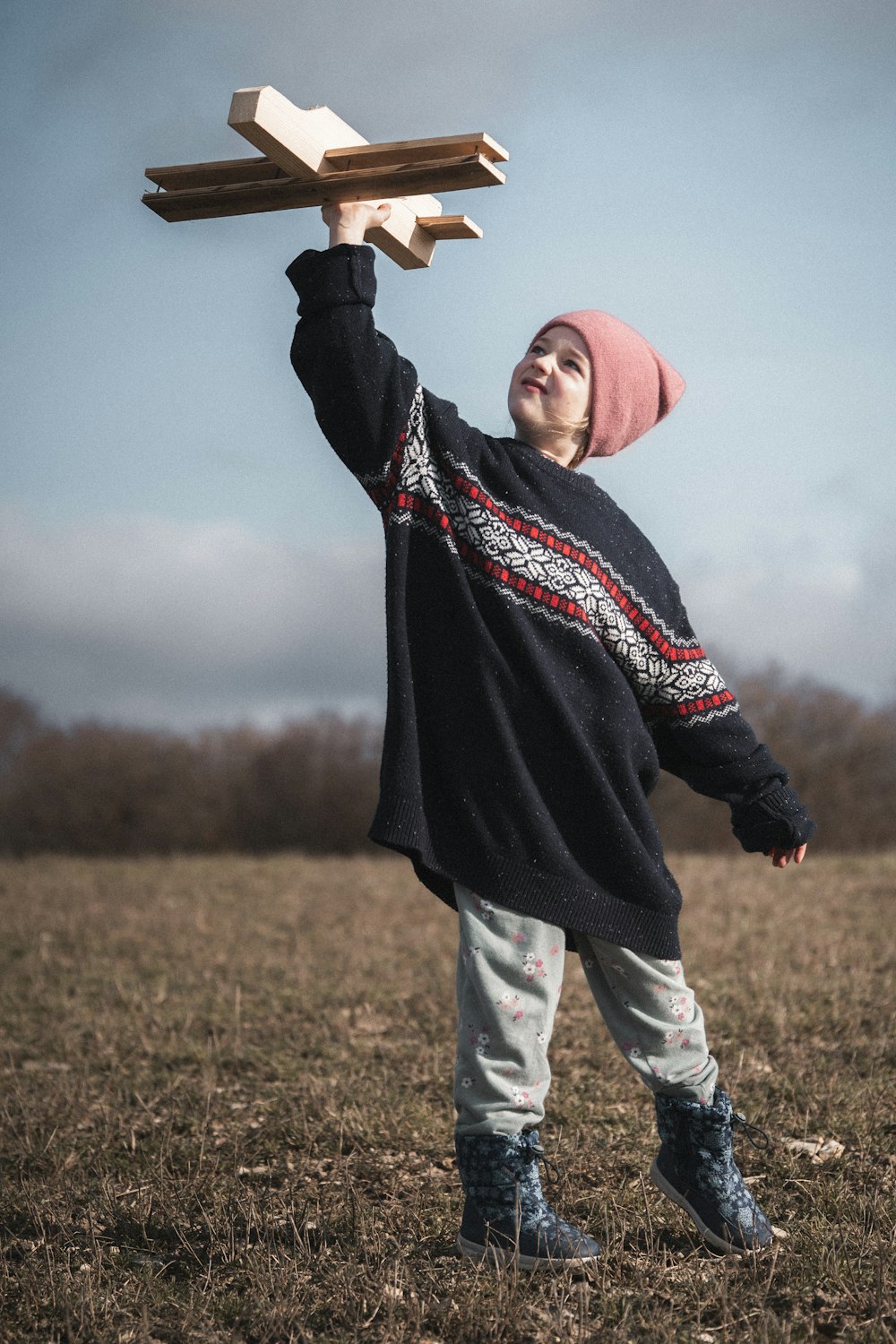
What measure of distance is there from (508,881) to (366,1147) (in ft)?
4.25

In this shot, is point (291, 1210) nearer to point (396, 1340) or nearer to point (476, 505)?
point (396, 1340)

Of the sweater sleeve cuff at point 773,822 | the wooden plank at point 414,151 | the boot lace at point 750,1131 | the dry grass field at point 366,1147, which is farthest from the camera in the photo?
the sweater sleeve cuff at point 773,822

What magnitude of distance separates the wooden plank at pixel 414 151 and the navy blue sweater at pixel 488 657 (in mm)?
195

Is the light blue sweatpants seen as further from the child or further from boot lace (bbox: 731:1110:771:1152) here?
boot lace (bbox: 731:1110:771:1152)

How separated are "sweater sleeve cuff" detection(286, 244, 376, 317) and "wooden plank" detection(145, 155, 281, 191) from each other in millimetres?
245

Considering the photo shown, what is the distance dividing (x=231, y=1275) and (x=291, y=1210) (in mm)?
359

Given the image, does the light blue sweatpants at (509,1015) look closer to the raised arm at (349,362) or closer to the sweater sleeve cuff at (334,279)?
the raised arm at (349,362)

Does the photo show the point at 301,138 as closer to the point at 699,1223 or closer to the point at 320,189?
the point at 320,189

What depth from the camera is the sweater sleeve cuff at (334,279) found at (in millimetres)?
2418

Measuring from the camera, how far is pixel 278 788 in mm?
15203

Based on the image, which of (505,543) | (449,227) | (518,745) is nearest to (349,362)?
(505,543)

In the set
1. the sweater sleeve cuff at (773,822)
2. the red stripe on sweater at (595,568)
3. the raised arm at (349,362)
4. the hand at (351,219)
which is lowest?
the sweater sleeve cuff at (773,822)

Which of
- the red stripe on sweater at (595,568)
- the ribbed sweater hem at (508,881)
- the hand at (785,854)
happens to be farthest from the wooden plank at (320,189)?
the hand at (785,854)

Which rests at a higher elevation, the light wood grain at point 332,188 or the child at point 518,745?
the light wood grain at point 332,188
